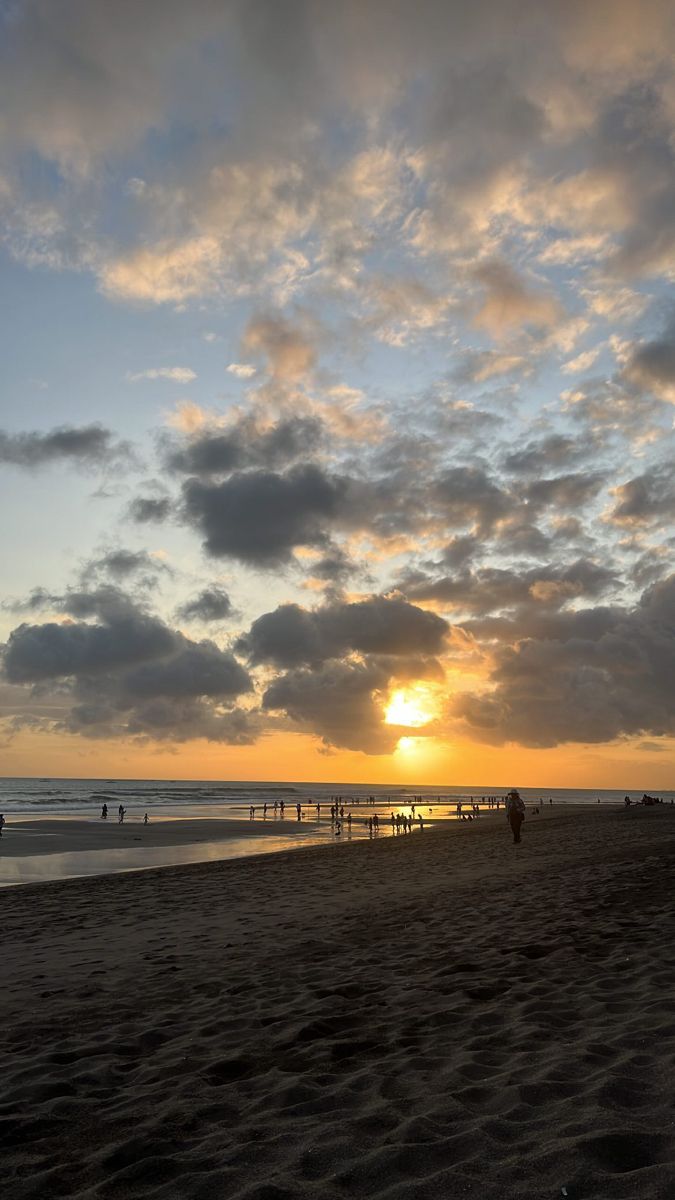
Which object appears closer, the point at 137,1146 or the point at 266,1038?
the point at 137,1146

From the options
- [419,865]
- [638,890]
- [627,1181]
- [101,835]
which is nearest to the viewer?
[627,1181]

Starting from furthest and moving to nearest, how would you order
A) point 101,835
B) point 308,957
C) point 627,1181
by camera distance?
point 101,835
point 308,957
point 627,1181

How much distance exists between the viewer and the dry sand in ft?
14.5

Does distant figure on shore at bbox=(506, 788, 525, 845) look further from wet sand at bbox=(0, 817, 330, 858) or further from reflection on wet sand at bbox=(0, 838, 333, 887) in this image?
wet sand at bbox=(0, 817, 330, 858)

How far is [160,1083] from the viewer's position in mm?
6168

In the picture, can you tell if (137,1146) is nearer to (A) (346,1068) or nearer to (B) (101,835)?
(A) (346,1068)

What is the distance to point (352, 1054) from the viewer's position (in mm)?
6520

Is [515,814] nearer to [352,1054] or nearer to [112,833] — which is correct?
[352,1054]

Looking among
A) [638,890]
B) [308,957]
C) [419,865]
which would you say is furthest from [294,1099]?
[419,865]

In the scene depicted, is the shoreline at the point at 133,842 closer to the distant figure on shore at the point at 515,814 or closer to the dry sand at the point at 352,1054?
the distant figure on shore at the point at 515,814

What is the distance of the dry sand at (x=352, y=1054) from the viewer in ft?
14.5

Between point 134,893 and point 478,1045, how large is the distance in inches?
618

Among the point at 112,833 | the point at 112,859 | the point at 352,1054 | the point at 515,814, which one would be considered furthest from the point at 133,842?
the point at 352,1054

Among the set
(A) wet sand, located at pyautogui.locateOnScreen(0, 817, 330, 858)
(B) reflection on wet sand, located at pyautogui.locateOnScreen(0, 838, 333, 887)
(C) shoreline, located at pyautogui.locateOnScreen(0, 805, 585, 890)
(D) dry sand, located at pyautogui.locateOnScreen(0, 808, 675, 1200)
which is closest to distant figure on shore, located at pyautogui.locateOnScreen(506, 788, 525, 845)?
(C) shoreline, located at pyautogui.locateOnScreen(0, 805, 585, 890)
